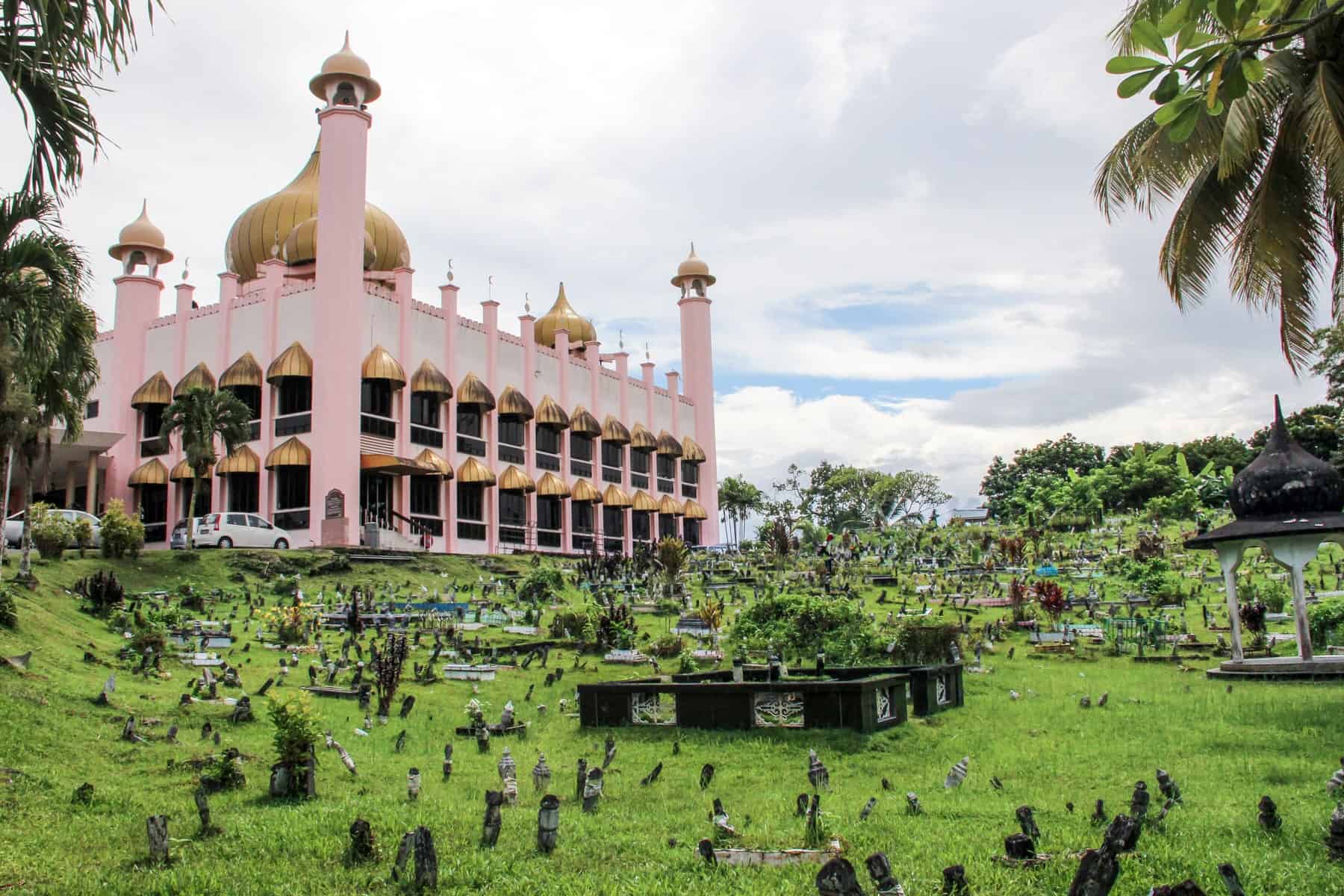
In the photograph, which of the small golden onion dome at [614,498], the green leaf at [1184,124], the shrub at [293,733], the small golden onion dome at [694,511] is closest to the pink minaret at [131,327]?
the small golden onion dome at [614,498]

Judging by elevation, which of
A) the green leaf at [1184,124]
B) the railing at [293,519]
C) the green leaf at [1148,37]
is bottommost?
the green leaf at [1184,124]

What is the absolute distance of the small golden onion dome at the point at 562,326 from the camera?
194 ft

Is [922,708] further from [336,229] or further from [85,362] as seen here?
[336,229]

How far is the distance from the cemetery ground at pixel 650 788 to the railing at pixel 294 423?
23798 mm

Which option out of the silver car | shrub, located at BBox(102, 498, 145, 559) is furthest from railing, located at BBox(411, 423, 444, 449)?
shrub, located at BBox(102, 498, 145, 559)

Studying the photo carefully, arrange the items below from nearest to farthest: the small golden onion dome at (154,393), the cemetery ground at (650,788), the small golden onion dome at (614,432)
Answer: the cemetery ground at (650,788)
the small golden onion dome at (154,393)
the small golden onion dome at (614,432)

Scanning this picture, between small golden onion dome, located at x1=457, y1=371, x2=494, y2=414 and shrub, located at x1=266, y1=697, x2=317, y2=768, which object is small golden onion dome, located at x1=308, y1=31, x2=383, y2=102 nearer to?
small golden onion dome, located at x1=457, y1=371, x2=494, y2=414

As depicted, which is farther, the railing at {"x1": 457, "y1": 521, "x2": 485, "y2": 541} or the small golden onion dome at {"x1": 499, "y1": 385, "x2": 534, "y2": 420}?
the small golden onion dome at {"x1": 499, "y1": 385, "x2": 534, "y2": 420}

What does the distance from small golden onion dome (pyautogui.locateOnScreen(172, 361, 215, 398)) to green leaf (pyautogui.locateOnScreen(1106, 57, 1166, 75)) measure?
4219 centimetres

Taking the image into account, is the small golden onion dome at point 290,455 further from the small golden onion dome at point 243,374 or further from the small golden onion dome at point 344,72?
the small golden onion dome at point 344,72

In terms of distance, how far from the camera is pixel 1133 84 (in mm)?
3799

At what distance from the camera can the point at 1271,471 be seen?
53.0ft

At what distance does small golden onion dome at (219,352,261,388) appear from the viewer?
40625mm

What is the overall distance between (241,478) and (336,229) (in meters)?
9.86
